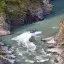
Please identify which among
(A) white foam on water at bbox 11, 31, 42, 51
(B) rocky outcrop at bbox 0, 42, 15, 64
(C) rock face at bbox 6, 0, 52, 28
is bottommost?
(C) rock face at bbox 6, 0, 52, 28

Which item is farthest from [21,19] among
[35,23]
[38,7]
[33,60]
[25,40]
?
[33,60]

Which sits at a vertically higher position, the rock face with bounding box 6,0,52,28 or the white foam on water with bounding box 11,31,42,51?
the white foam on water with bounding box 11,31,42,51

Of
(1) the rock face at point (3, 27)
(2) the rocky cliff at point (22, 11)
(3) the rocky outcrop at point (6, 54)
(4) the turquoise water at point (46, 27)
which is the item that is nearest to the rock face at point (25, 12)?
→ (2) the rocky cliff at point (22, 11)

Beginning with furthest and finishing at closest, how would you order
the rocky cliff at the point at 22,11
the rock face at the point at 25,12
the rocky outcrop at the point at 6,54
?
the rock face at the point at 25,12 < the rocky cliff at the point at 22,11 < the rocky outcrop at the point at 6,54

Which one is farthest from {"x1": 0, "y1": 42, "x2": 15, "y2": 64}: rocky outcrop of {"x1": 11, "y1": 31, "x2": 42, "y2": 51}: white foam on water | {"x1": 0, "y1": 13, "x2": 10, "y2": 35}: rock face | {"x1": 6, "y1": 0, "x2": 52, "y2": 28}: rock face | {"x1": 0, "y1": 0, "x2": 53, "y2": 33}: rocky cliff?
{"x1": 6, "y1": 0, "x2": 52, "y2": 28}: rock face

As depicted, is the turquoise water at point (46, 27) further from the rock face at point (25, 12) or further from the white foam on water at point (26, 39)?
the rock face at point (25, 12)

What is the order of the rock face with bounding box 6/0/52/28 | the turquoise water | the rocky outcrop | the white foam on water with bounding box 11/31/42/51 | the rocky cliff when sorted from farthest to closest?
the rock face with bounding box 6/0/52/28
the rocky cliff
the turquoise water
the white foam on water with bounding box 11/31/42/51
the rocky outcrop

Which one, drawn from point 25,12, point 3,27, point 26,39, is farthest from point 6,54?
point 25,12

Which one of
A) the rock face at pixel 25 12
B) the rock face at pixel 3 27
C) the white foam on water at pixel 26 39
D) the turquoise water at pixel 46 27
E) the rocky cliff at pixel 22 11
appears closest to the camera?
the white foam on water at pixel 26 39

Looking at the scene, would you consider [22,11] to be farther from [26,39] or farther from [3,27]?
[26,39]

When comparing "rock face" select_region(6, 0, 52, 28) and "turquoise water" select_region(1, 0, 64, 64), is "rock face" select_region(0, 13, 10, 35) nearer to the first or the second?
"turquoise water" select_region(1, 0, 64, 64)

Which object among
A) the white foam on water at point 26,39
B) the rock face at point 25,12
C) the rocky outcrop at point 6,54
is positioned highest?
the rocky outcrop at point 6,54
